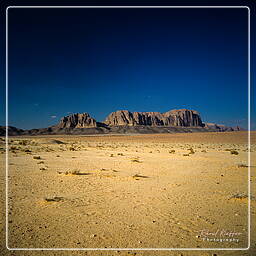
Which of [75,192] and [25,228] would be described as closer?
[25,228]

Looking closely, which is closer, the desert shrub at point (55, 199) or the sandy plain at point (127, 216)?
the sandy plain at point (127, 216)

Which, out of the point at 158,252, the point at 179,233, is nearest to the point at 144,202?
the point at 179,233

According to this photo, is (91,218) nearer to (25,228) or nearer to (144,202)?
(25,228)

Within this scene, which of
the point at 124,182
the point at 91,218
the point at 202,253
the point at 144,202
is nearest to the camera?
the point at 202,253

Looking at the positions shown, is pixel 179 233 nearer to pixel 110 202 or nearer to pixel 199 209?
pixel 199 209

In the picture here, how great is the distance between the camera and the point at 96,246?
4340 millimetres

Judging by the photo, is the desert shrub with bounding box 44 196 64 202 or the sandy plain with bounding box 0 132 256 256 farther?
the desert shrub with bounding box 44 196 64 202

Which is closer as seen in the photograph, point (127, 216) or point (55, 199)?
point (127, 216)

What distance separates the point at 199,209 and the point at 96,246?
3587 millimetres

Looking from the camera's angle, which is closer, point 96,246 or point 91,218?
point 96,246

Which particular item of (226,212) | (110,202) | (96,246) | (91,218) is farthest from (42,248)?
(226,212)

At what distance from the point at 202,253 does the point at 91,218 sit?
302cm

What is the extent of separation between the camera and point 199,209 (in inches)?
251

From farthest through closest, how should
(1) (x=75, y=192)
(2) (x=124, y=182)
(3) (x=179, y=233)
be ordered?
(2) (x=124, y=182) → (1) (x=75, y=192) → (3) (x=179, y=233)
